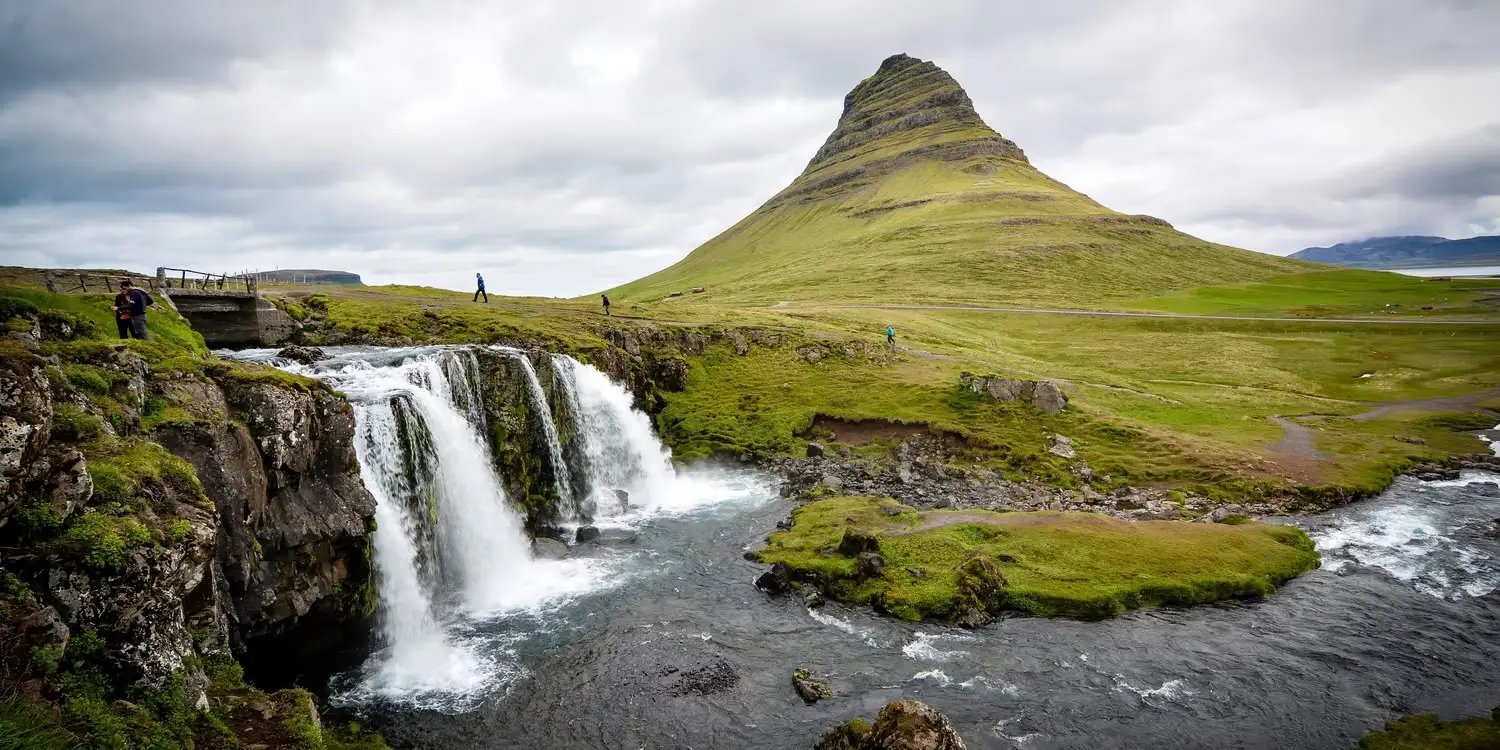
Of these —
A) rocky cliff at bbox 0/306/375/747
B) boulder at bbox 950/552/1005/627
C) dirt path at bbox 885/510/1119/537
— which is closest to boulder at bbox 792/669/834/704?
boulder at bbox 950/552/1005/627

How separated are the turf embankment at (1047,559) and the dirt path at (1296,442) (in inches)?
678

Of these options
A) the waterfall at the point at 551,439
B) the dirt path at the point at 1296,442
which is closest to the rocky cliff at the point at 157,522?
the waterfall at the point at 551,439

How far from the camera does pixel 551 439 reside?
4412 centimetres

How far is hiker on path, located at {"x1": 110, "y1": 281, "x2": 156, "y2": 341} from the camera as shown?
25.5m

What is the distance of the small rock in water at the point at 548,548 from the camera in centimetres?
3634

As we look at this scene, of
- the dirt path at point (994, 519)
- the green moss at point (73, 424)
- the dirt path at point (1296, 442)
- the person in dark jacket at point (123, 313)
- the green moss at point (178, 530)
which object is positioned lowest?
the dirt path at point (994, 519)

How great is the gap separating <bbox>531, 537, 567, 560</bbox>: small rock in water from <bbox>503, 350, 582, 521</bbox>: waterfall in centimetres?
526

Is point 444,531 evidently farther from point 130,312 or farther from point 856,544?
point 856,544

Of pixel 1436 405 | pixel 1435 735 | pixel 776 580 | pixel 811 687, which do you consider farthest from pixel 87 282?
pixel 1436 405

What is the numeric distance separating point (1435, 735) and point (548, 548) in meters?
35.1

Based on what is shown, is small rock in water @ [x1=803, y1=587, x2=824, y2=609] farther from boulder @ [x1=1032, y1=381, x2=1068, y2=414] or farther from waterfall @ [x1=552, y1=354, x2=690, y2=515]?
boulder @ [x1=1032, y1=381, x2=1068, y2=414]

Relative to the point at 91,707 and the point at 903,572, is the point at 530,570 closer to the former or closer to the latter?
the point at 903,572

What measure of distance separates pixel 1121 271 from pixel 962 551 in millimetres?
150825

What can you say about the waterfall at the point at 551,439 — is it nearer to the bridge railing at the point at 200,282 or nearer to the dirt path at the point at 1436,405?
the bridge railing at the point at 200,282
